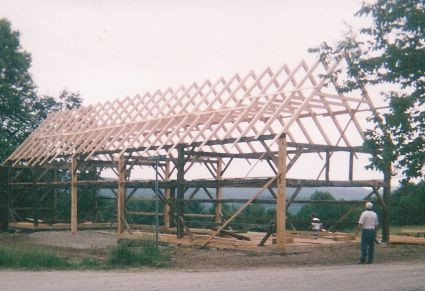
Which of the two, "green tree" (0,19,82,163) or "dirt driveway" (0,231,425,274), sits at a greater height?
"green tree" (0,19,82,163)

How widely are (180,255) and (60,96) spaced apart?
22076 mm

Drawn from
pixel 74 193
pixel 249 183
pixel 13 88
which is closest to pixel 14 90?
pixel 13 88

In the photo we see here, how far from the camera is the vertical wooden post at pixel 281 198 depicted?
53.5 ft

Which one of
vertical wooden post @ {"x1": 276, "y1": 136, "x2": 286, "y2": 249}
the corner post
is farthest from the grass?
the corner post

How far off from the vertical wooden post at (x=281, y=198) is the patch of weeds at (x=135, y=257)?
132 inches

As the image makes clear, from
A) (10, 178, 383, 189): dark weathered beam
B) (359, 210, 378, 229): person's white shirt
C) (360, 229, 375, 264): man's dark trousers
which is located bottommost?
(360, 229, 375, 264): man's dark trousers

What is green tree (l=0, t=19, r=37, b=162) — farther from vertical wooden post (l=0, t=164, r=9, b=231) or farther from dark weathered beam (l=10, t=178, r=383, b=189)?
→ dark weathered beam (l=10, t=178, r=383, b=189)

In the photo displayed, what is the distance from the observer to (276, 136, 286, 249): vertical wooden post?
1631 centimetres

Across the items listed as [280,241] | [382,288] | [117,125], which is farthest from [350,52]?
[117,125]

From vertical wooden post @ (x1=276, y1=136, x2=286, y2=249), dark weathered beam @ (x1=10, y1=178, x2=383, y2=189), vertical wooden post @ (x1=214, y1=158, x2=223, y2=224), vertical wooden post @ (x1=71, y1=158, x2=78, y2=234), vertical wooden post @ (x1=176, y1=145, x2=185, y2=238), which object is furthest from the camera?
vertical wooden post @ (x1=214, y1=158, x2=223, y2=224)

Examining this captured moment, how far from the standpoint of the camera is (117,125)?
76.7 ft

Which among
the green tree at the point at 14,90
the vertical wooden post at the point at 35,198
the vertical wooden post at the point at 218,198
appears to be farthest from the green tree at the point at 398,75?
the green tree at the point at 14,90

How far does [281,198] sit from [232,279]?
5164 millimetres

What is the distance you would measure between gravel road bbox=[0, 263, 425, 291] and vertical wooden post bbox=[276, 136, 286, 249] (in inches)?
109
